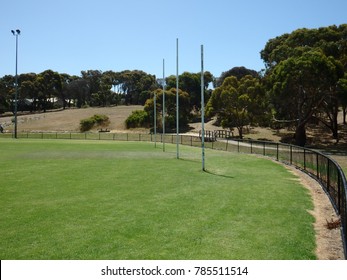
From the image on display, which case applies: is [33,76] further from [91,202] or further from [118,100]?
[91,202]

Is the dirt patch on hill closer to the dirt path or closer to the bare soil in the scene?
the bare soil

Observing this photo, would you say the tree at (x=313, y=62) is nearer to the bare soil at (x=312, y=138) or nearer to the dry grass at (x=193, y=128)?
the dry grass at (x=193, y=128)

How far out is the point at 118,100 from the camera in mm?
145375

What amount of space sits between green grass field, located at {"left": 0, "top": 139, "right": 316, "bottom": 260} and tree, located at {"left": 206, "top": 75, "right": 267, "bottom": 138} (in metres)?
40.6

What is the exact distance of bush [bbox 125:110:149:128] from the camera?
269ft

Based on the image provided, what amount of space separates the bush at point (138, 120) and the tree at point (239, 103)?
21.3 meters

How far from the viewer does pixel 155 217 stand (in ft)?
34.7

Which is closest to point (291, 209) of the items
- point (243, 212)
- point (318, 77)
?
point (243, 212)

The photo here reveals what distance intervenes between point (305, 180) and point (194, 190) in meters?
6.78

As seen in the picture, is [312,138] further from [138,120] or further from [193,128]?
[138,120]

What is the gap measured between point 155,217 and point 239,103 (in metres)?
51.1

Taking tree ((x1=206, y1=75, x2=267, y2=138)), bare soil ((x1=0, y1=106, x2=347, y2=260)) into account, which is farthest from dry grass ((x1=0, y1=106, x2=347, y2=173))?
tree ((x1=206, y1=75, x2=267, y2=138))

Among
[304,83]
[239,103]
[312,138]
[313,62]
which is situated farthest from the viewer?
[239,103]

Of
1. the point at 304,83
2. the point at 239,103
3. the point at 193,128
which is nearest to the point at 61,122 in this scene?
the point at 193,128
